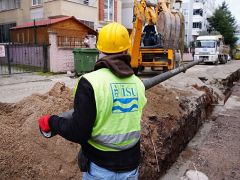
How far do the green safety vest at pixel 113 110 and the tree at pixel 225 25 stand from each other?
53074mm

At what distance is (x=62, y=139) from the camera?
3.60m

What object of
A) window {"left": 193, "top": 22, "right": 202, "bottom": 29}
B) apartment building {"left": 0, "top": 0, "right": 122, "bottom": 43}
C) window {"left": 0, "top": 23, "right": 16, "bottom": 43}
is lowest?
window {"left": 0, "top": 23, "right": 16, "bottom": 43}

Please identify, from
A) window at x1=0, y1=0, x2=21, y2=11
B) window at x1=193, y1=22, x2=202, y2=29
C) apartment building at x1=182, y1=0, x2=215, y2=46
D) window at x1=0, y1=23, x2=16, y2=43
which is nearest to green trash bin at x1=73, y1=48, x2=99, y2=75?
window at x1=0, y1=23, x2=16, y2=43

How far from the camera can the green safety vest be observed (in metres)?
1.89

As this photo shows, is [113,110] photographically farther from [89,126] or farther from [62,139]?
[62,139]

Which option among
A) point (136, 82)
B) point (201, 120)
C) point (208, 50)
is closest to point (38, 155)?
point (136, 82)

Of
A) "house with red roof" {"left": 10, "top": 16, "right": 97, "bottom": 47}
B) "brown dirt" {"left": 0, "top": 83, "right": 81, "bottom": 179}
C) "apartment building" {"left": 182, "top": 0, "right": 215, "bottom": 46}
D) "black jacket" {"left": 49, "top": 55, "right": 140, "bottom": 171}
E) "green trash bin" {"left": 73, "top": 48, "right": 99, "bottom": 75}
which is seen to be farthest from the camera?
"apartment building" {"left": 182, "top": 0, "right": 215, "bottom": 46}

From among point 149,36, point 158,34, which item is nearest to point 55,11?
point 149,36

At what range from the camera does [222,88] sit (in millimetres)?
11727

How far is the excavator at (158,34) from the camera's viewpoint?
30.2 ft

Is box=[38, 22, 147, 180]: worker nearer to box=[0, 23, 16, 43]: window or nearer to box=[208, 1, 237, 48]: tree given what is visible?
box=[0, 23, 16, 43]: window

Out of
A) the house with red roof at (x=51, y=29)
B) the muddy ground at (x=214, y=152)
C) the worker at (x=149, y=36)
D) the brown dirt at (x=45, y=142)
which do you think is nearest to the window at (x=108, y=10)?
the house with red roof at (x=51, y=29)

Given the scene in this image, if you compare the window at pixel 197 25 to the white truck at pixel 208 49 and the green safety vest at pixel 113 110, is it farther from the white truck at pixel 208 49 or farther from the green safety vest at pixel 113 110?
the green safety vest at pixel 113 110

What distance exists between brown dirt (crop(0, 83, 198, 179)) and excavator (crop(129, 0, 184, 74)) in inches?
170
